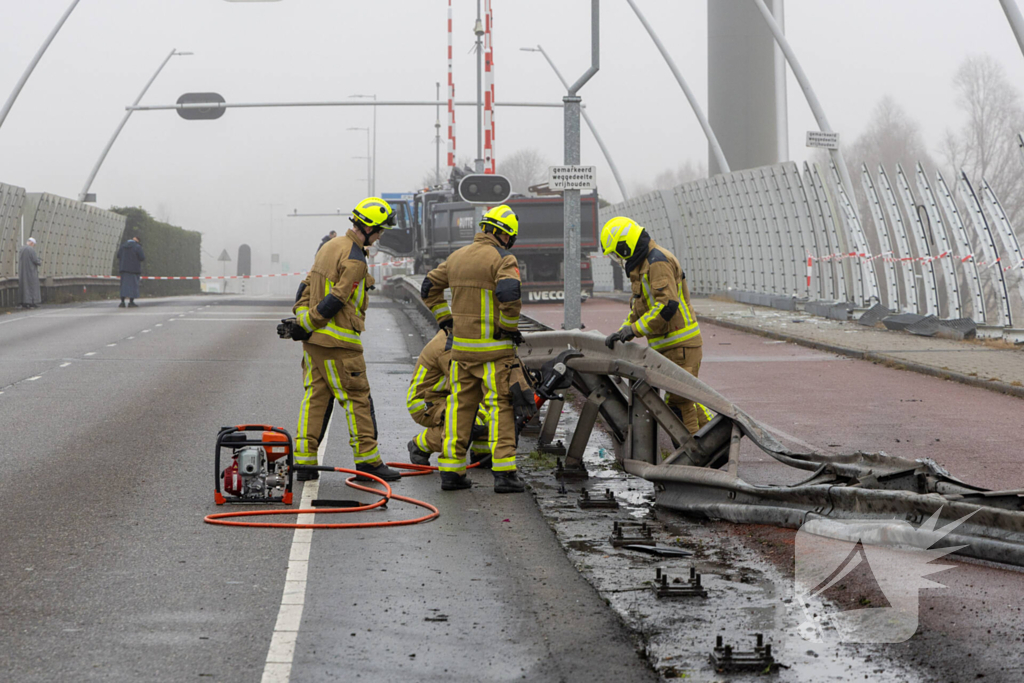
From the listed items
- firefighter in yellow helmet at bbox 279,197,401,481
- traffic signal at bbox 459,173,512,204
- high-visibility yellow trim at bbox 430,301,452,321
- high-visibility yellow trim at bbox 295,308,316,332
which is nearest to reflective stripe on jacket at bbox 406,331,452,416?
high-visibility yellow trim at bbox 430,301,452,321

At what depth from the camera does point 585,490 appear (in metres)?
7.20

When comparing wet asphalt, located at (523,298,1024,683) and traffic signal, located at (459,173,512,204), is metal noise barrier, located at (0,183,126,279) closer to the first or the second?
wet asphalt, located at (523,298,1024,683)

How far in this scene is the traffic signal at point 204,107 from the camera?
33219 millimetres

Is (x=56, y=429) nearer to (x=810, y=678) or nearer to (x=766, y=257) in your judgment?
(x=810, y=678)

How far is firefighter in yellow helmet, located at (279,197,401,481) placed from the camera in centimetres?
778

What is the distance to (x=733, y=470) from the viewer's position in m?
6.66

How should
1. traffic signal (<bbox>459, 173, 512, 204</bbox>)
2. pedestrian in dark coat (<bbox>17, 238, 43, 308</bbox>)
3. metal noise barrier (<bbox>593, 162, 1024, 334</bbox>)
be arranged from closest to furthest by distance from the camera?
traffic signal (<bbox>459, 173, 512, 204</bbox>) < metal noise barrier (<bbox>593, 162, 1024, 334</bbox>) < pedestrian in dark coat (<bbox>17, 238, 43, 308</bbox>)

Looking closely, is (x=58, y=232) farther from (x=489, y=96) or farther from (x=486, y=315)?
(x=486, y=315)

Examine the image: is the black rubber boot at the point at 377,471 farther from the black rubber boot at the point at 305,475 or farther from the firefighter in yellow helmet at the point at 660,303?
the firefighter in yellow helmet at the point at 660,303

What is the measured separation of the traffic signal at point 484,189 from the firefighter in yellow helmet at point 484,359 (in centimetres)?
631

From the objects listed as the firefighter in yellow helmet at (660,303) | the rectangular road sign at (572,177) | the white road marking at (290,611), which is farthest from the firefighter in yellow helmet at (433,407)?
the rectangular road sign at (572,177)

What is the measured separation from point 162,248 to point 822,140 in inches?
1297

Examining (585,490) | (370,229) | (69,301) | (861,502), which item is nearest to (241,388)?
(370,229)

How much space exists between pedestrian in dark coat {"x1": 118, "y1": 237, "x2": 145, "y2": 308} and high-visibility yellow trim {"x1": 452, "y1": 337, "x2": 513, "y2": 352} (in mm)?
23345
